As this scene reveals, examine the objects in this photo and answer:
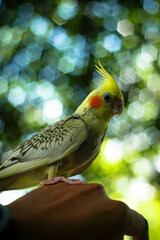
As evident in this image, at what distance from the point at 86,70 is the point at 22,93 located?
0.69 m

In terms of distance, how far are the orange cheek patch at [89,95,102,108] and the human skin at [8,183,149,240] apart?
12.6 inches

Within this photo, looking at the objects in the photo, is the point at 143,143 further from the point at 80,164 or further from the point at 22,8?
the point at 80,164

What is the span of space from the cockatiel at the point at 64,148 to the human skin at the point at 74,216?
0.09 meters

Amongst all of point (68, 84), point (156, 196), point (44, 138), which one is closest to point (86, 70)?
point (68, 84)

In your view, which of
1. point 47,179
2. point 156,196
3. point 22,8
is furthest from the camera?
point 22,8

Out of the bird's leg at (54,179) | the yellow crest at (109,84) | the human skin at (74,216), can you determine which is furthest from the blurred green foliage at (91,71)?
the human skin at (74,216)

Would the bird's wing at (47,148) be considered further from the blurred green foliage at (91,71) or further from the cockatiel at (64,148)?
the blurred green foliage at (91,71)

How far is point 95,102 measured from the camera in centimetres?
98

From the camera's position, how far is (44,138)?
93 centimetres

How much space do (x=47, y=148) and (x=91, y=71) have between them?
2.06m

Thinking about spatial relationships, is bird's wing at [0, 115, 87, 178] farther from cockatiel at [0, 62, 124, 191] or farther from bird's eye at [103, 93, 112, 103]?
bird's eye at [103, 93, 112, 103]

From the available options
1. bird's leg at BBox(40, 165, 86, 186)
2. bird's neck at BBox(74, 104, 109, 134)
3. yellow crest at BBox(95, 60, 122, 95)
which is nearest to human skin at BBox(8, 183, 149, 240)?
bird's leg at BBox(40, 165, 86, 186)

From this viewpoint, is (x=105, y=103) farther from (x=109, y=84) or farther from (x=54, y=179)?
(x=54, y=179)

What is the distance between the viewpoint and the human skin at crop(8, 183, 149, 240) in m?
0.62
